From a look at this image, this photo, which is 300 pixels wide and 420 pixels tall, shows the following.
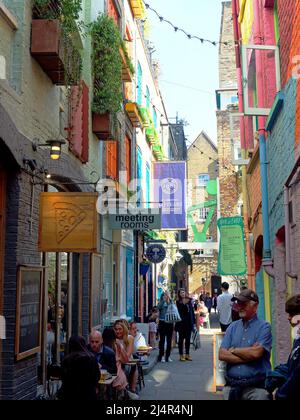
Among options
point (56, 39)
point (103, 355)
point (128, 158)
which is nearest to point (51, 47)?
point (56, 39)

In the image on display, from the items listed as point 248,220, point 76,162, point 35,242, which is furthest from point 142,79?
point 35,242

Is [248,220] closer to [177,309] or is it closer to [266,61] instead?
[177,309]

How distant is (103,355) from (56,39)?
13.8 feet

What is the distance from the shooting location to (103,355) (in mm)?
7203

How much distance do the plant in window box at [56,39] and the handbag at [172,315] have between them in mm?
7253

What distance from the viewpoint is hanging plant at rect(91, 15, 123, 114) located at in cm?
1156

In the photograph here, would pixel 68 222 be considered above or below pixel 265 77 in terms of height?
below

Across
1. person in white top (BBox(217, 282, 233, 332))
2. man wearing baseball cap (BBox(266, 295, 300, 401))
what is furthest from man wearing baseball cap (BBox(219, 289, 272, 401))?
person in white top (BBox(217, 282, 233, 332))

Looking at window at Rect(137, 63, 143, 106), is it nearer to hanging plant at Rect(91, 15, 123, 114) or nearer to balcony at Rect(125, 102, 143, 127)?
balcony at Rect(125, 102, 143, 127)

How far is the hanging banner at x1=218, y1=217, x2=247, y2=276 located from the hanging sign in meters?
6.01

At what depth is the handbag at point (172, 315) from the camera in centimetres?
1400

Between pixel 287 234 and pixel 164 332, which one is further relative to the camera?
pixel 164 332

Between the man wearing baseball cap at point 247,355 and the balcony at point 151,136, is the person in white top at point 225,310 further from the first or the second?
the balcony at point 151,136

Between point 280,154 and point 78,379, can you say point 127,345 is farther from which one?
point 78,379
